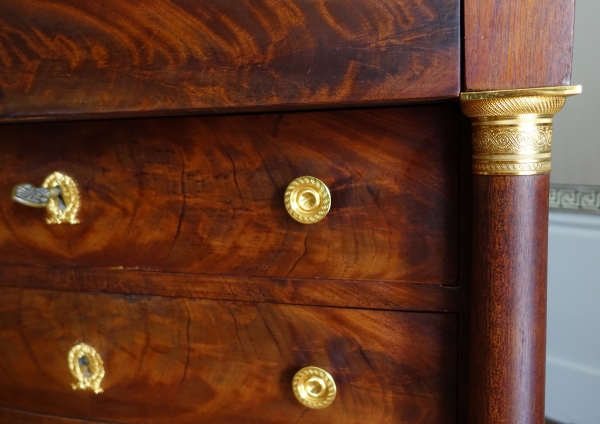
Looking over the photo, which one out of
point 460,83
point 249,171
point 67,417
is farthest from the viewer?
point 67,417

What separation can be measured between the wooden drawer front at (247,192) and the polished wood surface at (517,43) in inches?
2.5

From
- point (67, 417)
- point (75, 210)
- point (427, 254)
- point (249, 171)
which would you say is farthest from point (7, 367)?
point (427, 254)

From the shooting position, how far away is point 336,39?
374mm

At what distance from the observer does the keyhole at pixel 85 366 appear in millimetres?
558

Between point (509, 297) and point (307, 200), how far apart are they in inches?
6.9

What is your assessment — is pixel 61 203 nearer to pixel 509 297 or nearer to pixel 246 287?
pixel 246 287

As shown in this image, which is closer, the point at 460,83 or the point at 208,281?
the point at 460,83

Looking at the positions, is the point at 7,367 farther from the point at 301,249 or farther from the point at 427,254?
the point at 427,254

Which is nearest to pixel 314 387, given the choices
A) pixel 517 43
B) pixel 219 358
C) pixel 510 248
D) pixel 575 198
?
pixel 219 358

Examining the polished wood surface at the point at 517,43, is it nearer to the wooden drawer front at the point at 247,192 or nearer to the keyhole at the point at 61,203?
the wooden drawer front at the point at 247,192

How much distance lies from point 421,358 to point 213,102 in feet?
0.91

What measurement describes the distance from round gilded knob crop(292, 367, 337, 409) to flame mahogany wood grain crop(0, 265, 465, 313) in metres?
0.06

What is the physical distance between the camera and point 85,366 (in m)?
0.56

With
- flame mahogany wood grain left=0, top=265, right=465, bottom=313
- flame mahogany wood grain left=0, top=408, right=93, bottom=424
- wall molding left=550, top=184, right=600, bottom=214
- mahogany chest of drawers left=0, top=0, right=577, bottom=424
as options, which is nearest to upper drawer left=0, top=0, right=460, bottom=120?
mahogany chest of drawers left=0, top=0, right=577, bottom=424
